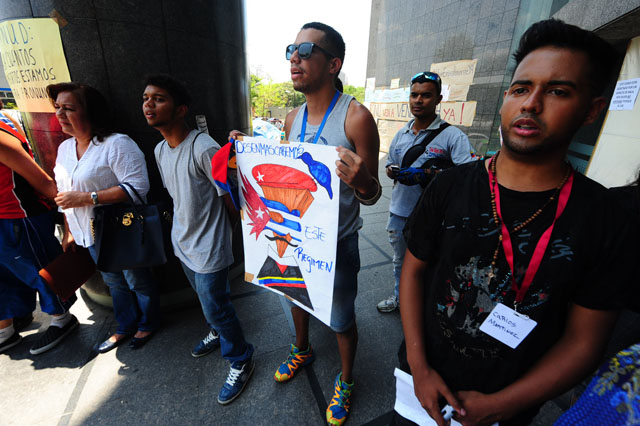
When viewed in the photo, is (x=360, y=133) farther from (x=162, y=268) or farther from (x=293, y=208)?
(x=162, y=268)

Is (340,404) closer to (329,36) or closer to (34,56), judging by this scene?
(329,36)

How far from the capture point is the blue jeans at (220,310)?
1814mm

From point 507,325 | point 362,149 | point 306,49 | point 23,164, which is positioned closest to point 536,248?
point 507,325

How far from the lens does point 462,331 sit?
3.29 ft

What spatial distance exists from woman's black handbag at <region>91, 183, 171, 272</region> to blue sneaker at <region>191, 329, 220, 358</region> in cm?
82

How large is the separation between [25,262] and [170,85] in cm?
204

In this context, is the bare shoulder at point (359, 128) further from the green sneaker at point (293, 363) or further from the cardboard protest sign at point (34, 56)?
the cardboard protest sign at point (34, 56)

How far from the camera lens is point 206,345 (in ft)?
7.57

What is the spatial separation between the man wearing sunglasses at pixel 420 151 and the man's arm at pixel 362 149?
0.81m

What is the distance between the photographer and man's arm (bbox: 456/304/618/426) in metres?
0.85

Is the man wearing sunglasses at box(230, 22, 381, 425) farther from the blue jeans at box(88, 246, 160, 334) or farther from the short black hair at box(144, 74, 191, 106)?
the blue jeans at box(88, 246, 160, 334)

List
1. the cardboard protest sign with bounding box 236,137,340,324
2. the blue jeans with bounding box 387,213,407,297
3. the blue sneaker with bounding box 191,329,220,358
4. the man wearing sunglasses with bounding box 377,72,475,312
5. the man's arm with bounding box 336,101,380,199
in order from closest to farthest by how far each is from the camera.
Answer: the man's arm with bounding box 336,101,380,199, the cardboard protest sign with bounding box 236,137,340,324, the man wearing sunglasses with bounding box 377,72,475,312, the blue sneaker with bounding box 191,329,220,358, the blue jeans with bounding box 387,213,407,297

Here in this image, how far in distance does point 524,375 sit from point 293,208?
45.5 inches

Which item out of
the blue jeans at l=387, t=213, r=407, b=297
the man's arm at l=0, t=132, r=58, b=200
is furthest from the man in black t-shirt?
the man's arm at l=0, t=132, r=58, b=200
